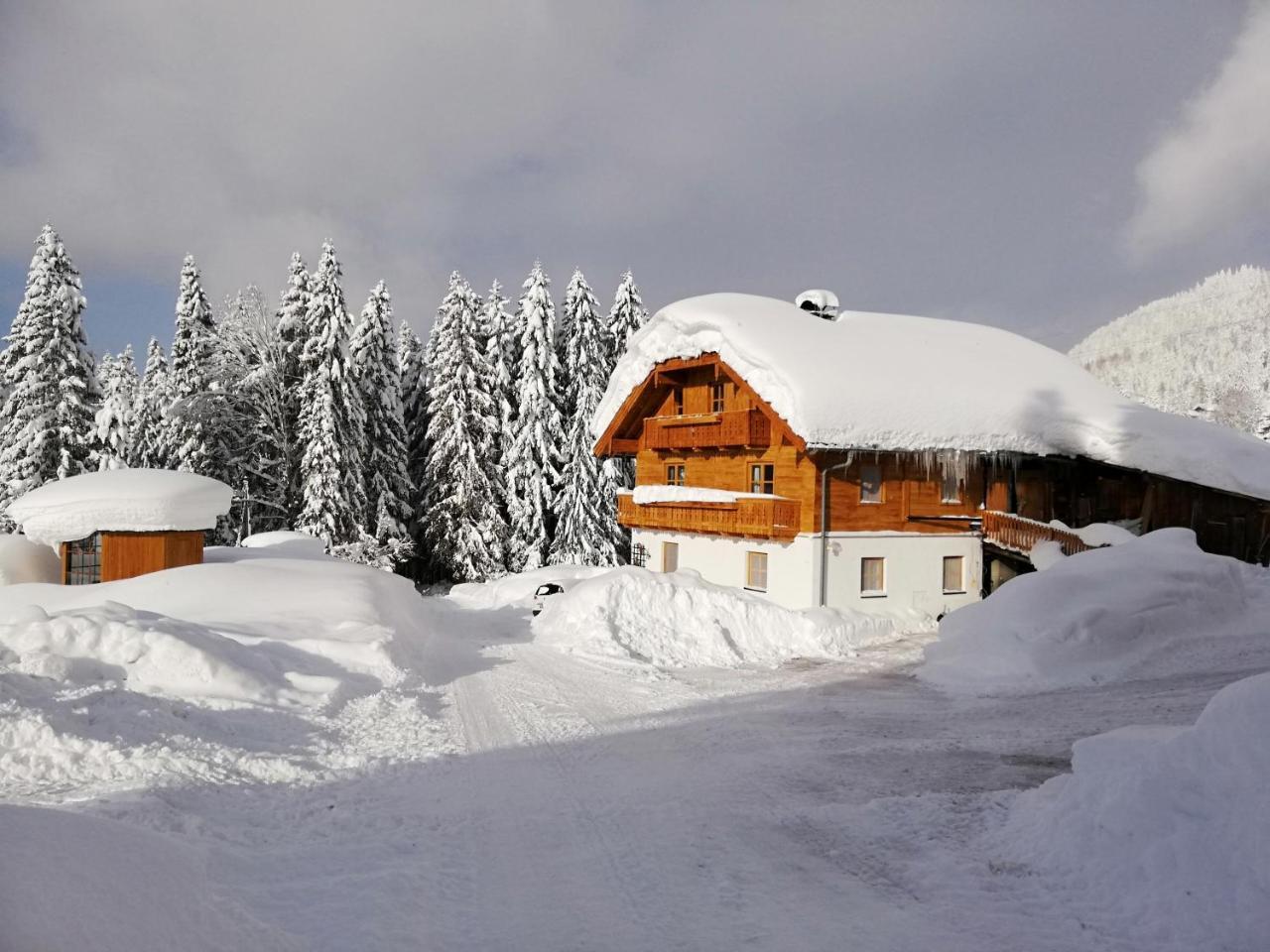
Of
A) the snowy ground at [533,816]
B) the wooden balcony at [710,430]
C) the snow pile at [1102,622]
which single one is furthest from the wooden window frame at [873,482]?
the snowy ground at [533,816]

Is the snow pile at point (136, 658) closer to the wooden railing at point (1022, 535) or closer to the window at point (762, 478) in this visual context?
the window at point (762, 478)

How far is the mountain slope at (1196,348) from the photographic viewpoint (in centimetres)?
9962

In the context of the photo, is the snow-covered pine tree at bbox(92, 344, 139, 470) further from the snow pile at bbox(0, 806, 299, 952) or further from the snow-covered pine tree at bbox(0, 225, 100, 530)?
the snow pile at bbox(0, 806, 299, 952)

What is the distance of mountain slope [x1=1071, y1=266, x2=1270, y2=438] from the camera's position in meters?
99.6

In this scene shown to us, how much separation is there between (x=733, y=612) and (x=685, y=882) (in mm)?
13623

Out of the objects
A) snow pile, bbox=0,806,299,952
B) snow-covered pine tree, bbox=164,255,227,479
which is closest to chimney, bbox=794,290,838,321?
snow-covered pine tree, bbox=164,255,227,479

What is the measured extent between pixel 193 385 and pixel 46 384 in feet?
19.0

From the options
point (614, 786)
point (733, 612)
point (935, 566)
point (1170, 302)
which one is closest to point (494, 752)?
point (614, 786)

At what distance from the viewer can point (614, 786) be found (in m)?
9.40

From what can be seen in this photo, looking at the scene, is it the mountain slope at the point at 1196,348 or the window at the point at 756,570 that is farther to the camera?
the mountain slope at the point at 1196,348

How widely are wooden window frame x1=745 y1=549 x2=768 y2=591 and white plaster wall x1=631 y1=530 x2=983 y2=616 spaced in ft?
0.54

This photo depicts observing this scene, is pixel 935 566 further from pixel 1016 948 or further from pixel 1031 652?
pixel 1016 948

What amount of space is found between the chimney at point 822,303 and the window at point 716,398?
554 cm

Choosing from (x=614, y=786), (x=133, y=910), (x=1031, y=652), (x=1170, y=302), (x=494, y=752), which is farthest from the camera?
(x=1170, y=302)
